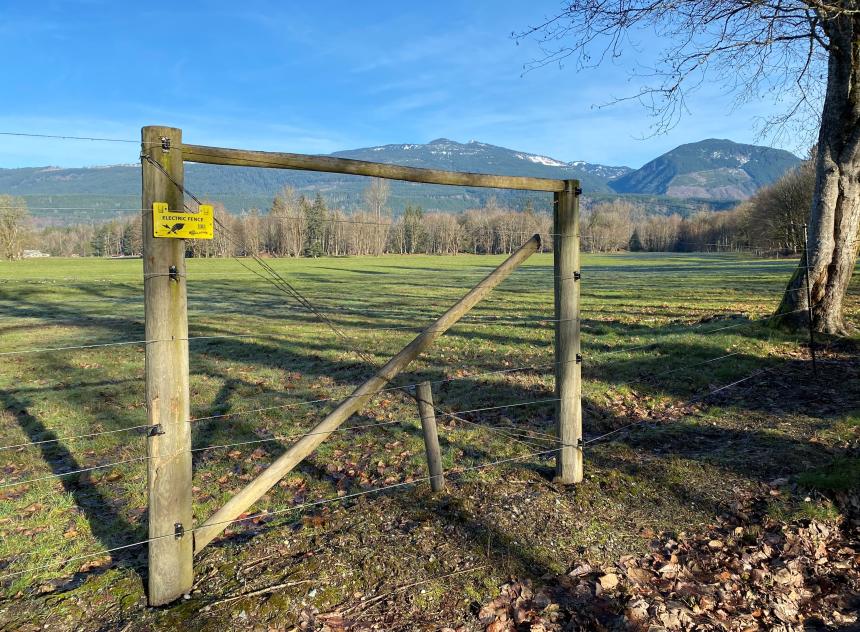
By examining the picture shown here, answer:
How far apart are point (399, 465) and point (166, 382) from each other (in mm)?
3123

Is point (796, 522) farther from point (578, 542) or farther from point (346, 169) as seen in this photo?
point (346, 169)

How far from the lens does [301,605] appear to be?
345cm

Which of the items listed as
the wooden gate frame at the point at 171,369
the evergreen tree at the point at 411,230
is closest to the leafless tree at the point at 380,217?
the evergreen tree at the point at 411,230

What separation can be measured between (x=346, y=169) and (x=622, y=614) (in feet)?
10.8

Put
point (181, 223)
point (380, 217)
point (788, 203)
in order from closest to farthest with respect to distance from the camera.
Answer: point (181, 223)
point (380, 217)
point (788, 203)

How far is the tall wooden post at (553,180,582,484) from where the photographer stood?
489cm

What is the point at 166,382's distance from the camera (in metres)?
3.39

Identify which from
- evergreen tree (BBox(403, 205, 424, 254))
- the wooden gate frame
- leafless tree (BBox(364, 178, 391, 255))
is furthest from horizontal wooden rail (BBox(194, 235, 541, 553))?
evergreen tree (BBox(403, 205, 424, 254))

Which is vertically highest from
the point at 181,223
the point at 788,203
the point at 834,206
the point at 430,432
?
the point at 788,203

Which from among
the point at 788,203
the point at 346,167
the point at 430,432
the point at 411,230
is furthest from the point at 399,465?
the point at 788,203

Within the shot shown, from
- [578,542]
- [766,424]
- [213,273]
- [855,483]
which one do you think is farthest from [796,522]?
[213,273]

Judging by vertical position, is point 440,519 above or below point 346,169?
below

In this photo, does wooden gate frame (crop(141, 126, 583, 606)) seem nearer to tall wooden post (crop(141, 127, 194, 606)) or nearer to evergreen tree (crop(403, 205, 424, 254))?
tall wooden post (crop(141, 127, 194, 606))

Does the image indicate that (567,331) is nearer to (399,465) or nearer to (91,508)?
(399,465)
